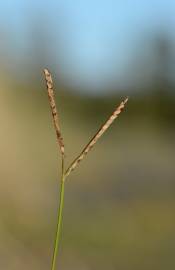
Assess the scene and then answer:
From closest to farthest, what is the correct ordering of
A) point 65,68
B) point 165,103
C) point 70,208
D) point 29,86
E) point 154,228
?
point 154,228 < point 70,208 < point 29,86 < point 65,68 < point 165,103

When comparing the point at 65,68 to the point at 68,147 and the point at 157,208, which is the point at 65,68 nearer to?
the point at 68,147

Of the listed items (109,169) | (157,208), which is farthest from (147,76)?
(157,208)

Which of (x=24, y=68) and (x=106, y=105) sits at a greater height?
(x=24, y=68)

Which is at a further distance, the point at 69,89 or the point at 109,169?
the point at 69,89

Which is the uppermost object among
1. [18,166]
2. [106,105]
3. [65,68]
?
[18,166]

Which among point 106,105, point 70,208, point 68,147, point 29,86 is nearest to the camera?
point 70,208

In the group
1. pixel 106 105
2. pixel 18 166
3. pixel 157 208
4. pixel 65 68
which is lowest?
pixel 106 105

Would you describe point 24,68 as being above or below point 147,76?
above

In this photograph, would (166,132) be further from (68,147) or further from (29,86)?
(68,147)

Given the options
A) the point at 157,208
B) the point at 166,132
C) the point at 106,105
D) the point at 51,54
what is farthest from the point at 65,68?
the point at 157,208
